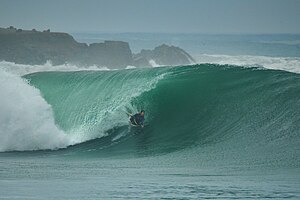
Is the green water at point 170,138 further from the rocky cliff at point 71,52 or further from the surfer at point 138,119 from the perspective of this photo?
the rocky cliff at point 71,52

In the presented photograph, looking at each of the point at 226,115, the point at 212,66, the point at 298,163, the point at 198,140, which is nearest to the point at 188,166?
the point at 298,163

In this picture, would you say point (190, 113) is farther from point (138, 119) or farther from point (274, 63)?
point (274, 63)

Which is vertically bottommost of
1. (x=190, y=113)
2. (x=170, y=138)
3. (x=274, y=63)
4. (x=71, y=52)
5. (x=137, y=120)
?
(x=170, y=138)

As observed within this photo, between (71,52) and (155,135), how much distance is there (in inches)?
1404

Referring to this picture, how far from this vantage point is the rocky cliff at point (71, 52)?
52184 mm

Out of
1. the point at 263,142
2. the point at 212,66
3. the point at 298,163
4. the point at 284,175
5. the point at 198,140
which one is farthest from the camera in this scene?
the point at 212,66

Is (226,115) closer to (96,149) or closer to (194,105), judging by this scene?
(194,105)

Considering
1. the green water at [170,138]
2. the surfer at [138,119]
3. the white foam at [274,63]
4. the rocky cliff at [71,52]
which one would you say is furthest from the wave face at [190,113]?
the rocky cliff at [71,52]

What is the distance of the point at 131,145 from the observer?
59.6 ft

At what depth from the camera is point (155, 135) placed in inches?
739

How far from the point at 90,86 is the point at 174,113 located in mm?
4230

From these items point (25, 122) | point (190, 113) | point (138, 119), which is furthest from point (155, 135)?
point (25, 122)

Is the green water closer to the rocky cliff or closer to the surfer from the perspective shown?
the surfer

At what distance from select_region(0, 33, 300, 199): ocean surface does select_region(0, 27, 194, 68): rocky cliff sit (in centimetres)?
2542
